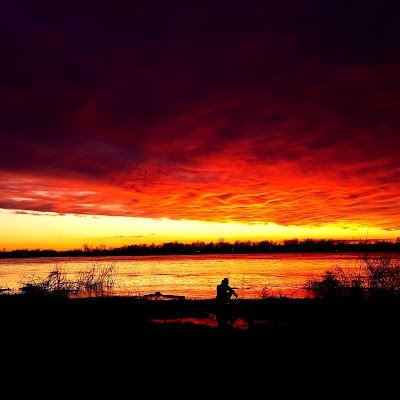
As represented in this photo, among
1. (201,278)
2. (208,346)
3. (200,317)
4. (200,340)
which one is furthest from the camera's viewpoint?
(201,278)

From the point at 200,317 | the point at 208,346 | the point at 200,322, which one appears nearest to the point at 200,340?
the point at 208,346

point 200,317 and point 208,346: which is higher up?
point 208,346

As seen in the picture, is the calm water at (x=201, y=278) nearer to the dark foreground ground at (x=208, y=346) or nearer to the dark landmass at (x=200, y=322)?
the dark landmass at (x=200, y=322)

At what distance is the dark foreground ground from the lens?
10703 millimetres

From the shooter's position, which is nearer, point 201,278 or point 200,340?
point 200,340

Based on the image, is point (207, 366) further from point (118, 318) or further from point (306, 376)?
point (118, 318)

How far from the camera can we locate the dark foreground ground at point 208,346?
1070 cm

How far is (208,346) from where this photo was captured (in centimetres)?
1372

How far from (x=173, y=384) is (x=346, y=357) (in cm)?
600

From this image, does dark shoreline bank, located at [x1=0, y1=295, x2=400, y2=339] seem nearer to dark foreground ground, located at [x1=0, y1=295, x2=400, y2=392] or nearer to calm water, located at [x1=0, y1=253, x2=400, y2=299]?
dark foreground ground, located at [x1=0, y1=295, x2=400, y2=392]

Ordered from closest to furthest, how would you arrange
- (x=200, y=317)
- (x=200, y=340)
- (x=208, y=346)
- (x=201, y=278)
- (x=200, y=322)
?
1. (x=208, y=346)
2. (x=200, y=340)
3. (x=200, y=322)
4. (x=200, y=317)
5. (x=201, y=278)

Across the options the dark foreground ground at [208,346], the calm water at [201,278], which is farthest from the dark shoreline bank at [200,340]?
the calm water at [201,278]

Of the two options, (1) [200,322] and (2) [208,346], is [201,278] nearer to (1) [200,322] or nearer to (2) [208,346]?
(1) [200,322]

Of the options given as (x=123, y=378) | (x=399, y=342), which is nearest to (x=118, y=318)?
(x=123, y=378)
